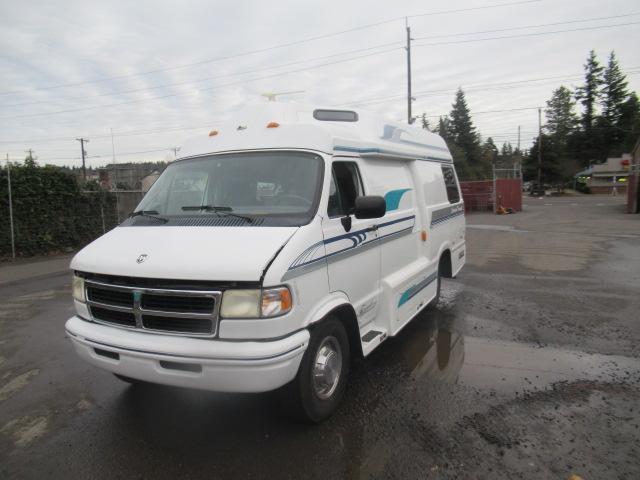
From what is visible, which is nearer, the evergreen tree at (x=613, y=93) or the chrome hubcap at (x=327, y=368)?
the chrome hubcap at (x=327, y=368)

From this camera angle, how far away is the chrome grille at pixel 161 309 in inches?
112

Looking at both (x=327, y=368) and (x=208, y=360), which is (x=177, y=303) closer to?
(x=208, y=360)

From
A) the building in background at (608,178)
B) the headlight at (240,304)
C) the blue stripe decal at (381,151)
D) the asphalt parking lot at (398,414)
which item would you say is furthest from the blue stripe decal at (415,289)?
the building in background at (608,178)

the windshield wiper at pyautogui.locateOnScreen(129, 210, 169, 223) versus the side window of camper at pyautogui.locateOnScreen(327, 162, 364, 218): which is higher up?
the side window of camper at pyautogui.locateOnScreen(327, 162, 364, 218)

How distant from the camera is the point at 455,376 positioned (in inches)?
169

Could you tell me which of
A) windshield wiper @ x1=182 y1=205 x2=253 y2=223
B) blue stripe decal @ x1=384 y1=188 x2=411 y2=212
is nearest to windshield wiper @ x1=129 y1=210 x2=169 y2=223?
windshield wiper @ x1=182 y1=205 x2=253 y2=223

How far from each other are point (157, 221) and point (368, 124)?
2274 millimetres

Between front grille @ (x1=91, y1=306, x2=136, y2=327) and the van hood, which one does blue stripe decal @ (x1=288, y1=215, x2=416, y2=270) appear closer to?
the van hood

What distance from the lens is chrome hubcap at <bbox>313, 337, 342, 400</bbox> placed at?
335cm

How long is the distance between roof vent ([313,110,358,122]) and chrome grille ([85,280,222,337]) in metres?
2.20

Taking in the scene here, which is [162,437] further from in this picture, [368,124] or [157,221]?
[368,124]

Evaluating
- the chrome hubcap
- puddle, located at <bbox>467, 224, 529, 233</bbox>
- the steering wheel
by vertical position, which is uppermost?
the steering wheel

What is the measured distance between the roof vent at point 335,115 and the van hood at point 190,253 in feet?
5.23

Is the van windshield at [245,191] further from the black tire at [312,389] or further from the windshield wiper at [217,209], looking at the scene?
the black tire at [312,389]
